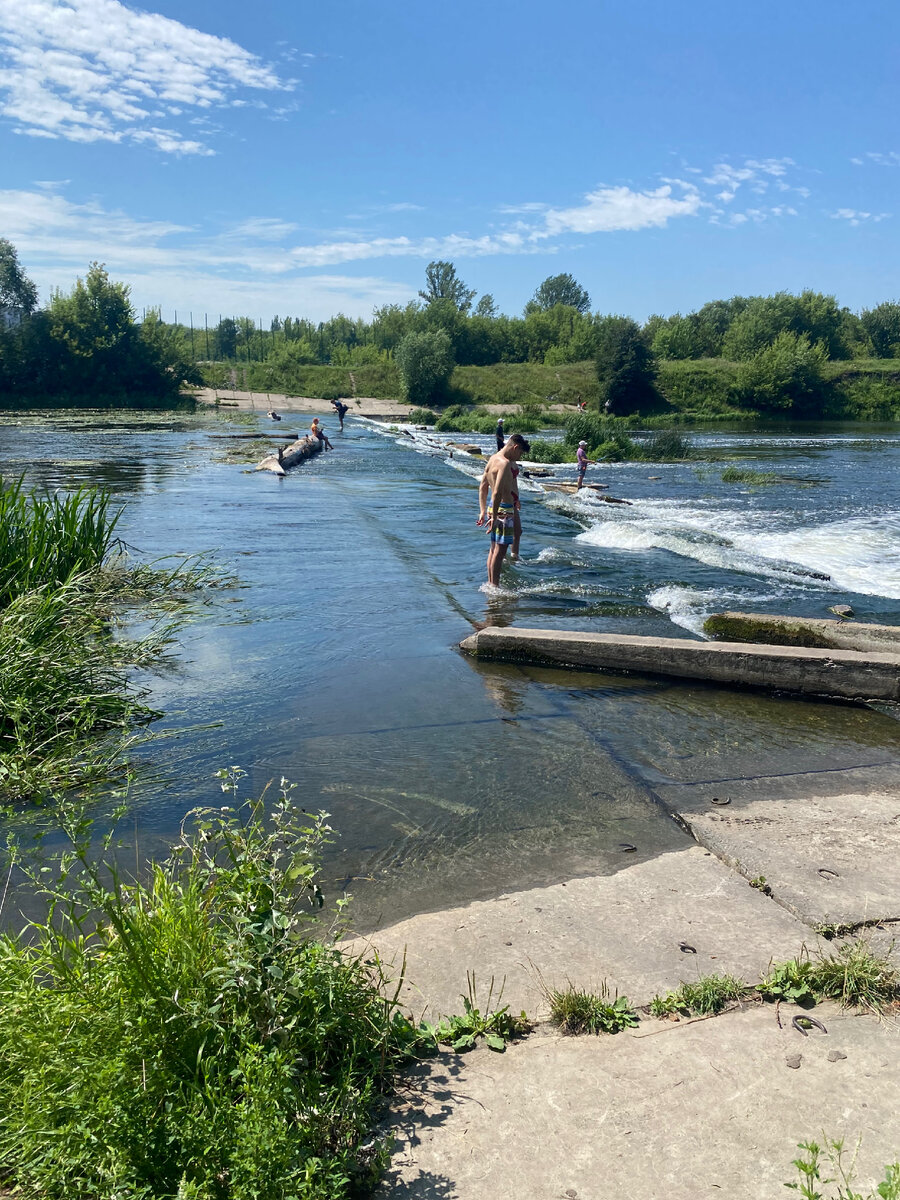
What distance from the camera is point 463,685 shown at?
24.3 feet

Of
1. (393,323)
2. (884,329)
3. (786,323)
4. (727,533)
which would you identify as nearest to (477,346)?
(393,323)

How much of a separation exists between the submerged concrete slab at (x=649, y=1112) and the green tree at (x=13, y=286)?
78.4m

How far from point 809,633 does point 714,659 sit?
156 centimetres

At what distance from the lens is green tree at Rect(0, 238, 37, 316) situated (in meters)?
68.8

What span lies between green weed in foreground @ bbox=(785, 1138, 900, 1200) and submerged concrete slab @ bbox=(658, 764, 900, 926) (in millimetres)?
1425

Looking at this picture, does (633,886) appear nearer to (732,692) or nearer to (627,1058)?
(627,1058)

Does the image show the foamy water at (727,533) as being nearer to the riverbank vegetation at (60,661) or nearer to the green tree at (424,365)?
the riverbank vegetation at (60,661)

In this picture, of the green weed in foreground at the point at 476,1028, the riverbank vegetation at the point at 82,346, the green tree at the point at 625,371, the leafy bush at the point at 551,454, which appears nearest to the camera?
the green weed in foreground at the point at 476,1028

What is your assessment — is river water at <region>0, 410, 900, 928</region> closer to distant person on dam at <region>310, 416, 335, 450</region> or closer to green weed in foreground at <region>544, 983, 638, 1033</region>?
green weed in foreground at <region>544, 983, 638, 1033</region>

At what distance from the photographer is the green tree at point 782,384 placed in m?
74.2

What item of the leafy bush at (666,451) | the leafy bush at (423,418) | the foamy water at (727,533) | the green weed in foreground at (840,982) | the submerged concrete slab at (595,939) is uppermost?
the leafy bush at (423,418)

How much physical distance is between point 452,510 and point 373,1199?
17455 millimetres

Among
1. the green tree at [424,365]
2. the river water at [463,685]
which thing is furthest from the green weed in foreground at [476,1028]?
the green tree at [424,365]

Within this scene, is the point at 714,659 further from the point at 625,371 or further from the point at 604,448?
the point at 625,371
